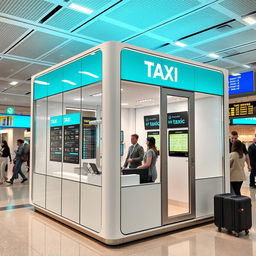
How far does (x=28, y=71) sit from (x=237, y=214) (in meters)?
7.48

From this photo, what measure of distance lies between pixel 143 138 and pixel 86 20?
3.05 m

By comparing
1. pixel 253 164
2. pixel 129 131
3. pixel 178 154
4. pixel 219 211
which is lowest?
pixel 219 211

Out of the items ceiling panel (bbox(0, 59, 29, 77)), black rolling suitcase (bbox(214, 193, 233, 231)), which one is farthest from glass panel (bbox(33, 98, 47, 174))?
black rolling suitcase (bbox(214, 193, 233, 231))

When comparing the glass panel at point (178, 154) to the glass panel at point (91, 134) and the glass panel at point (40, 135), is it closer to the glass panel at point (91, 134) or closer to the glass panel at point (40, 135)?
the glass panel at point (91, 134)

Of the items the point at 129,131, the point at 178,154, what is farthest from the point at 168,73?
the point at 129,131

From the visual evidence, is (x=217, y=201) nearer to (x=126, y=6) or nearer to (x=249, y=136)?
(x=126, y=6)

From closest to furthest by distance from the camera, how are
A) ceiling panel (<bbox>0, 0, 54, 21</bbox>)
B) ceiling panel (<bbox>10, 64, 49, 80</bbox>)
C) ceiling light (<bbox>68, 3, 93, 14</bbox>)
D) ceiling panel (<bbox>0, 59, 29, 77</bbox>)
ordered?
ceiling panel (<bbox>0, 0, 54, 21</bbox>), ceiling light (<bbox>68, 3, 93, 14</bbox>), ceiling panel (<bbox>0, 59, 29, 77</bbox>), ceiling panel (<bbox>10, 64, 49, 80</bbox>)

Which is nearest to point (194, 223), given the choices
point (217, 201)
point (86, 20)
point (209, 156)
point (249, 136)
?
point (217, 201)

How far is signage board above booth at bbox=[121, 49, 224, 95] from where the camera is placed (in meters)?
4.13

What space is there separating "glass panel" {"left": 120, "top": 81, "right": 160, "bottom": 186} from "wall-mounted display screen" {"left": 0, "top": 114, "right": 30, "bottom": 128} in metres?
6.28

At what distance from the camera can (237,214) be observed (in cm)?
427

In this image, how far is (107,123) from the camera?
3.92 m

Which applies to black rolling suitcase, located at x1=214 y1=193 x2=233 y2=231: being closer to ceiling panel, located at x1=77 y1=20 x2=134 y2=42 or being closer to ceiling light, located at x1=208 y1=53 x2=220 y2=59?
ceiling panel, located at x1=77 y1=20 x2=134 y2=42

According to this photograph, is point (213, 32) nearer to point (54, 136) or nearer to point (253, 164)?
point (54, 136)
